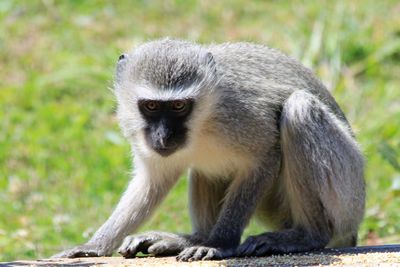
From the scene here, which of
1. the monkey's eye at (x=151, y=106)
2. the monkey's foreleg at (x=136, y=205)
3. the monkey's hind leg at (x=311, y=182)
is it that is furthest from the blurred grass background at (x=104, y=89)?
Result: the monkey's eye at (x=151, y=106)


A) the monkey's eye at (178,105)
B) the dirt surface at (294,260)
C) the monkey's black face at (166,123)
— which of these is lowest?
the dirt surface at (294,260)

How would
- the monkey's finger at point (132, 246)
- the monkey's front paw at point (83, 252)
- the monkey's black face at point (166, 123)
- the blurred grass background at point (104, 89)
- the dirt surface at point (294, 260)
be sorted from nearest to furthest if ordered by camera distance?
the dirt surface at point (294, 260), the monkey's black face at point (166, 123), the monkey's finger at point (132, 246), the monkey's front paw at point (83, 252), the blurred grass background at point (104, 89)

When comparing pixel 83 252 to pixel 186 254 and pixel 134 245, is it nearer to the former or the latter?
pixel 134 245

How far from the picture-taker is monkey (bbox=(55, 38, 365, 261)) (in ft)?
27.7

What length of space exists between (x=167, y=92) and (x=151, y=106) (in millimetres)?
243

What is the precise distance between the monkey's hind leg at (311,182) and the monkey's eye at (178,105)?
938mm

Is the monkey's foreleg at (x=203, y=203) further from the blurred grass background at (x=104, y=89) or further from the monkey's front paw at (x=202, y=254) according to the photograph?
the blurred grass background at (x=104, y=89)

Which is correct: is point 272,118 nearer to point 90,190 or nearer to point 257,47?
point 257,47

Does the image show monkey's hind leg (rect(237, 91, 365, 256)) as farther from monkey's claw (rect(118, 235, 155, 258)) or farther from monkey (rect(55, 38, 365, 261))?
monkey's claw (rect(118, 235, 155, 258))

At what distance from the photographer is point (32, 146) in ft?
43.4

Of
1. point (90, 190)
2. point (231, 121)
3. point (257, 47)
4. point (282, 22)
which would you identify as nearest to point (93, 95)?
point (90, 190)

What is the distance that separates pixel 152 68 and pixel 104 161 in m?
4.66

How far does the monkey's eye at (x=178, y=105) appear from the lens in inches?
328

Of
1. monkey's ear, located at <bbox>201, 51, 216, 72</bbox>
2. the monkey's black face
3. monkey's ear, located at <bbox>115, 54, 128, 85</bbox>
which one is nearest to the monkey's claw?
the monkey's black face
